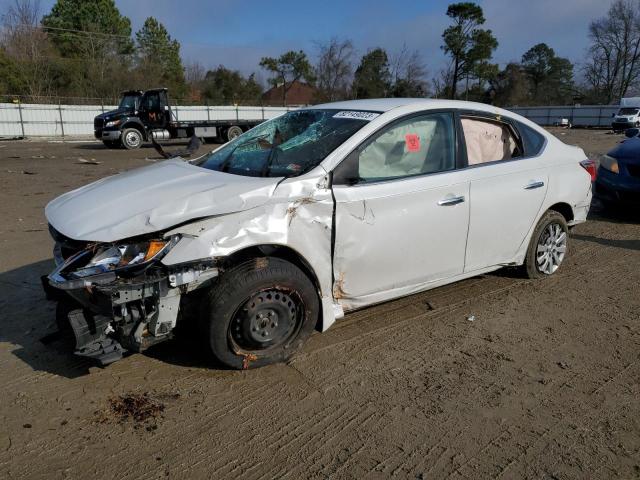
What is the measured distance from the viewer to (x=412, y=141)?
4.04 metres

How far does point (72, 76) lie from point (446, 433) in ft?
141

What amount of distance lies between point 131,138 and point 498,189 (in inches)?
797

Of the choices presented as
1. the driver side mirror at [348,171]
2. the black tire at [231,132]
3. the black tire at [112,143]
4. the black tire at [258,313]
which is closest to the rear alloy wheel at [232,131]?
the black tire at [231,132]

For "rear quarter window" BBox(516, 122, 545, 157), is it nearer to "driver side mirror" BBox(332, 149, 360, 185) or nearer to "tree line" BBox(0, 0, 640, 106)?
"driver side mirror" BBox(332, 149, 360, 185)

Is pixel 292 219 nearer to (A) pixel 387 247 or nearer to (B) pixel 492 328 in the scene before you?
(A) pixel 387 247

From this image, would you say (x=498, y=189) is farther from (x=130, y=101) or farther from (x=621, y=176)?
(x=130, y=101)

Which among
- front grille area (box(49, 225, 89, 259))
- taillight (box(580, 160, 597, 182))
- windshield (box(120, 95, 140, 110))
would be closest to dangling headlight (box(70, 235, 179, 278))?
front grille area (box(49, 225, 89, 259))

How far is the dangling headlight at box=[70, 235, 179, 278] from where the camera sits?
118 inches

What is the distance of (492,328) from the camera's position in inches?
163

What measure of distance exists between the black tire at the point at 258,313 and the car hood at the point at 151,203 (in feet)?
1.38

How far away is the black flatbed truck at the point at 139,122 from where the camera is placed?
21359 millimetres

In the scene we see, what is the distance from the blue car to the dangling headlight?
7045mm

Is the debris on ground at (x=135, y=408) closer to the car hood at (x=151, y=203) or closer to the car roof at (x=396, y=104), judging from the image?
the car hood at (x=151, y=203)

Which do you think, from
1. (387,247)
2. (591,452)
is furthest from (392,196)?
(591,452)
